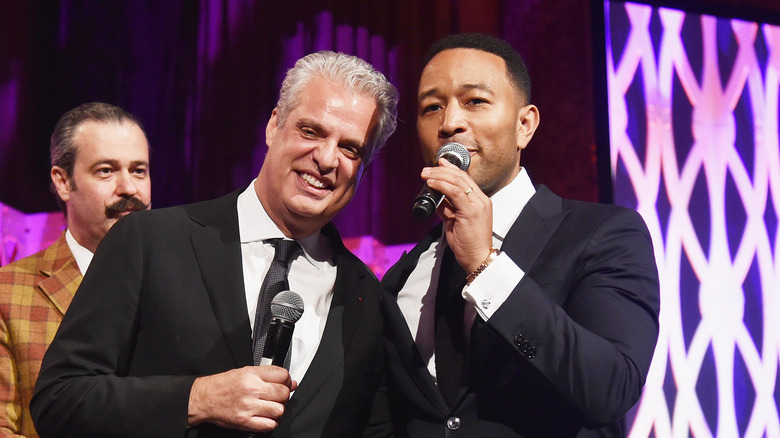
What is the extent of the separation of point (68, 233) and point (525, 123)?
5.31ft

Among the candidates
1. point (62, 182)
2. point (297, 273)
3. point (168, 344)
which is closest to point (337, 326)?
point (297, 273)

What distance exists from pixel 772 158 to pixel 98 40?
3.17 metres

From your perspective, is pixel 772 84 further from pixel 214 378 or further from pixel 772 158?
pixel 214 378

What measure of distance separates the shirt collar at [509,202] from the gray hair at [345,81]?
16.1 inches

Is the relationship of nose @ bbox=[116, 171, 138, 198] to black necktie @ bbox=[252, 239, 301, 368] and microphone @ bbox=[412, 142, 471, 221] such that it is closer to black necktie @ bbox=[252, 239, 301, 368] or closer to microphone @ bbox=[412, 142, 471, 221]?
black necktie @ bbox=[252, 239, 301, 368]

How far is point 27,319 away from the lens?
7.63 ft

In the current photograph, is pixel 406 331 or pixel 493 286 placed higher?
pixel 493 286

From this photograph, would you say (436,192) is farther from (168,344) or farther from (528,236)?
(168,344)

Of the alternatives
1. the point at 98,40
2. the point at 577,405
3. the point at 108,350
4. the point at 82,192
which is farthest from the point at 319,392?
the point at 98,40

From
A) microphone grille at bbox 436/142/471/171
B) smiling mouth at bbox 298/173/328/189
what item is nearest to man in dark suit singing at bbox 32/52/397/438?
smiling mouth at bbox 298/173/328/189

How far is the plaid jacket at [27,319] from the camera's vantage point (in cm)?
223

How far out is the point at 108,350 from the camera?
5.60 feet

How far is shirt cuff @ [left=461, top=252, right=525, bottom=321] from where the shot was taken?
1.46 metres

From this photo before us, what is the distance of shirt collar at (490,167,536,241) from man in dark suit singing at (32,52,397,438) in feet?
1.32
